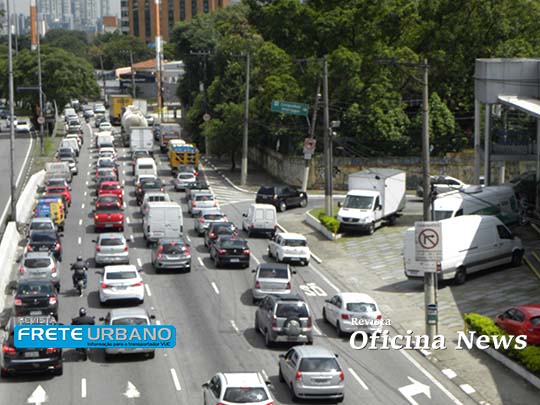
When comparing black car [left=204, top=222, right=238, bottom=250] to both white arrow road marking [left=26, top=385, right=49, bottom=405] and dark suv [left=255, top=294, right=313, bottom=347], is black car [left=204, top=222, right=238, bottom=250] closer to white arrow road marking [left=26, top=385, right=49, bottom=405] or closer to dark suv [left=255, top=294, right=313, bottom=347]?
dark suv [left=255, top=294, right=313, bottom=347]

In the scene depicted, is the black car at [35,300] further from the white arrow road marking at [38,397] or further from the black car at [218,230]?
the black car at [218,230]

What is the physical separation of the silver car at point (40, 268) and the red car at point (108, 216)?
13506 millimetres

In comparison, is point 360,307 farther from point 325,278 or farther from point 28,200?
point 28,200

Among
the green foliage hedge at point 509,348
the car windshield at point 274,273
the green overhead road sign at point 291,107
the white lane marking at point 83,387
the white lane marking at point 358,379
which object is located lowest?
the white lane marking at point 358,379

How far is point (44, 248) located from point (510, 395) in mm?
25152

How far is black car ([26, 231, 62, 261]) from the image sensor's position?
158ft

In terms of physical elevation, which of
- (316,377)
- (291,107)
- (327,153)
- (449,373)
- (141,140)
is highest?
(291,107)

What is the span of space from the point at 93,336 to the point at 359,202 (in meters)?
24.9

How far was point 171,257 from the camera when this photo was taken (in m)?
46.2

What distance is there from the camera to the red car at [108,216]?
186 feet

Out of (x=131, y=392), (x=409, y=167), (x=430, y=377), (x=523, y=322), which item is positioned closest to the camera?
(x=131, y=392)

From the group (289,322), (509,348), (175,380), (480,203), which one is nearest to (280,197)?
(480,203)

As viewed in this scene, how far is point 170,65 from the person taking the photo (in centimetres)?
18000

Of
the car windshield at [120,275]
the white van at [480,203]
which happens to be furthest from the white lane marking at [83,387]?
the white van at [480,203]
